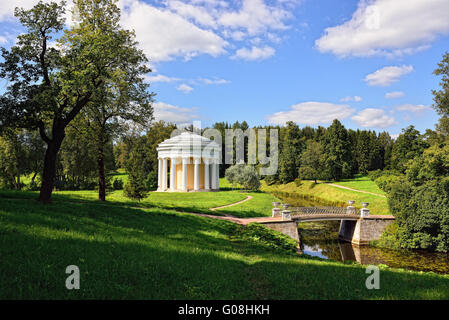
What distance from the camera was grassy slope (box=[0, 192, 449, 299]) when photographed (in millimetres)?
6156

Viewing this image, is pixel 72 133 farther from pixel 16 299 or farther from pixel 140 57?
pixel 16 299

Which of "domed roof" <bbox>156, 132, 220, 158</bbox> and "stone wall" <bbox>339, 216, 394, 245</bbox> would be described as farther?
"domed roof" <bbox>156, 132, 220, 158</bbox>

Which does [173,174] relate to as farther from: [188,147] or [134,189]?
[134,189]

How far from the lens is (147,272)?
24.1 ft

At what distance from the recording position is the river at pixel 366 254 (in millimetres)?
23591

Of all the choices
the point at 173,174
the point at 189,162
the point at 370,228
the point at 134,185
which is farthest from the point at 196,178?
the point at 370,228

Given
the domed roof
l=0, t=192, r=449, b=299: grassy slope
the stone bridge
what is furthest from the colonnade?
l=0, t=192, r=449, b=299: grassy slope

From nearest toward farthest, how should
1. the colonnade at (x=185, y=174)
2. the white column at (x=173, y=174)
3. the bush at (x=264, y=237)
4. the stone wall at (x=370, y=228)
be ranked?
the bush at (x=264, y=237) → the stone wall at (x=370, y=228) → the colonnade at (x=185, y=174) → the white column at (x=173, y=174)

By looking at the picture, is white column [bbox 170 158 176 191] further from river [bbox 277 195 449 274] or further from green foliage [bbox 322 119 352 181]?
green foliage [bbox 322 119 352 181]

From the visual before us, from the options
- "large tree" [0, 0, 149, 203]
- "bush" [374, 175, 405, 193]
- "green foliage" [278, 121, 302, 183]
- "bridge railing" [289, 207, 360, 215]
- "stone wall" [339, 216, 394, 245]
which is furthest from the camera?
"green foliage" [278, 121, 302, 183]

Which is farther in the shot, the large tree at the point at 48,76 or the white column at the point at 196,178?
the white column at the point at 196,178

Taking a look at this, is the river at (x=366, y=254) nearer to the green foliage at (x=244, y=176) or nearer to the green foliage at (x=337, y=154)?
the green foliage at (x=244, y=176)

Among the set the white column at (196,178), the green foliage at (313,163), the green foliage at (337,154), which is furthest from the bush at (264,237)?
the green foliage at (337,154)

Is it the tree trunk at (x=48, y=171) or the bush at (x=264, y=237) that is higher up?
the tree trunk at (x=48, y=171)
